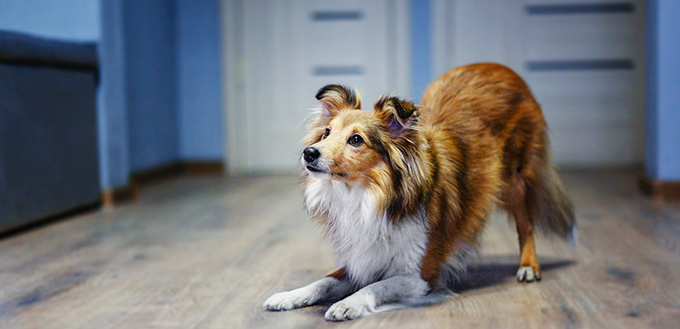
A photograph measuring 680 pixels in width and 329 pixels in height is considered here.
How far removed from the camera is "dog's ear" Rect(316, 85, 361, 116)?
181cm

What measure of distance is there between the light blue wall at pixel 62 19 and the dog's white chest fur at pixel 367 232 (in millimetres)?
2489

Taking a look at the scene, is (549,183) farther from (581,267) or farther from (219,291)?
(219,291)

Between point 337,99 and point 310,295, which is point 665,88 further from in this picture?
point 310,295

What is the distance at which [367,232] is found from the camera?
175cm

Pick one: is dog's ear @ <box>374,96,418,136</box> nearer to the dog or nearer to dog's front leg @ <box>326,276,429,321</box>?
the dog

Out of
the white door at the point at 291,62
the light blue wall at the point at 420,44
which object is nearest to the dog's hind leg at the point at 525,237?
the white door at the point at 291,62

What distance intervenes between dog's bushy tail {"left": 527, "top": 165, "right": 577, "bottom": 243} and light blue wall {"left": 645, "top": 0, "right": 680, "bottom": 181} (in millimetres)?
1769

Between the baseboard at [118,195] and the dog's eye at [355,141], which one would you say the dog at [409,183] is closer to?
the dog's eye at [355,141]

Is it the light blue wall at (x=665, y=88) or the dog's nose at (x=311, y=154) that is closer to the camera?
the dog's nose at (x=311, y=154)

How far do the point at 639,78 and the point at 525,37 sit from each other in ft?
3.14

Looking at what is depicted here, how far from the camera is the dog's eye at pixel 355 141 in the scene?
1700 mm

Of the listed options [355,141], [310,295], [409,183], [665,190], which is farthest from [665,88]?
[310,295]

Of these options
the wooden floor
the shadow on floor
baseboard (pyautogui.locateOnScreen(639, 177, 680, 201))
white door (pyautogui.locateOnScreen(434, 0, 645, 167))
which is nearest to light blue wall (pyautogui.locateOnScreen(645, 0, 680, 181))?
baseboard (pyautogui.locateOnScreen(639, 177, 680, 201))

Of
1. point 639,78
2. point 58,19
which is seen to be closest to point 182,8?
point 58,19
